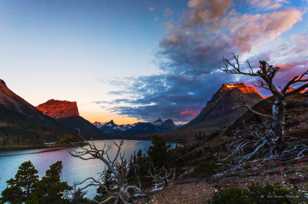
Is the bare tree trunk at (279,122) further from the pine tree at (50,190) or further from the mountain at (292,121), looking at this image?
the pine tree at (50,190)

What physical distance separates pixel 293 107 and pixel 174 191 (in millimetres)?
55253

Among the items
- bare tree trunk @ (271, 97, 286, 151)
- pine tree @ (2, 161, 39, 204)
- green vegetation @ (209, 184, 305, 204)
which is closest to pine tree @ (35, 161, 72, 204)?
pine tree @ (2, 161, 39, 204)

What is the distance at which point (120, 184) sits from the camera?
51.2ft

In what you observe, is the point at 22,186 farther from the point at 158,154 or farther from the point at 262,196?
the point at 262,196

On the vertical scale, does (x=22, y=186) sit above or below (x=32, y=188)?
above

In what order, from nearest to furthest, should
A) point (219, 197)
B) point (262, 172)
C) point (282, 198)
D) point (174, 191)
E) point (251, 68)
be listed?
1. point (282, 198)
2. point (219, 197)
3. point (262, 172)
4. point (174, 191)
5. point (251, 68)

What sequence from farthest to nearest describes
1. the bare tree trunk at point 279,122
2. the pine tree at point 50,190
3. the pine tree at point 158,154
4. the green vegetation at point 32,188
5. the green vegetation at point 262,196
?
the pine tree at point 158,154 < the green vegetation at point 32,188 < the pine tree at point 50,190 < the bare tree trunk at point 279,122 < the green vegetation at point 262,196

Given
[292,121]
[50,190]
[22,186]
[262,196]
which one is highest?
[292,121]

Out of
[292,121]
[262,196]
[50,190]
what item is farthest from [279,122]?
[50,190]

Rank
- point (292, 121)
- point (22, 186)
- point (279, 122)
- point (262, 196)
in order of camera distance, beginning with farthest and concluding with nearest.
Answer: point (292, 121) < point (22, 186) < point (279, 122) < point (262, 196)

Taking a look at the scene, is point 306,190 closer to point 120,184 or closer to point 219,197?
point 219,197

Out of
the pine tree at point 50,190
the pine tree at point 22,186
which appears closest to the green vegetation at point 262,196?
the pine tree at point 50,190

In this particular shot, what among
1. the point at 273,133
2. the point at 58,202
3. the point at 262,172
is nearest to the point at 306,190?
the point at 262,172

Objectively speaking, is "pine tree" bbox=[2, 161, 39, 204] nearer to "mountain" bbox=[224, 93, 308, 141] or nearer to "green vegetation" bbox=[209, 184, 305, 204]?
"mountain" bbox=[224, 93, 308, 141]
